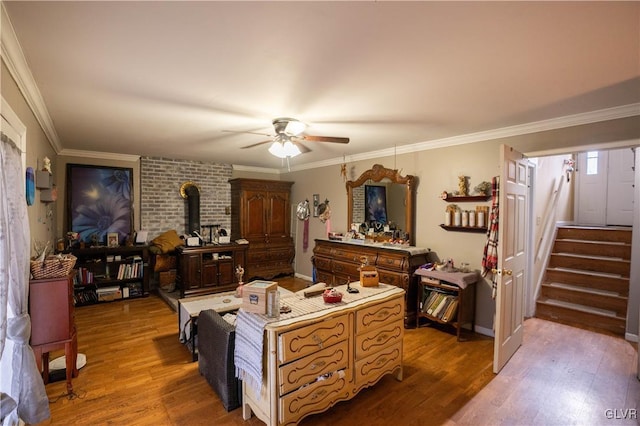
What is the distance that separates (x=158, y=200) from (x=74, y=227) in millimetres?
1277

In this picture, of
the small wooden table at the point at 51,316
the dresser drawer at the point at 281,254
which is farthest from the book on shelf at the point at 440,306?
the small wooden table at the point at 51,316

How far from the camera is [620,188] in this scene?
18.7ft

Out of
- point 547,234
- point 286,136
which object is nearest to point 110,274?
point 286,136

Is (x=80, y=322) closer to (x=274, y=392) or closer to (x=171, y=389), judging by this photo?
(x=171, y=389)

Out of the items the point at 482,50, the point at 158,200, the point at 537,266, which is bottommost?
the point at 537,266

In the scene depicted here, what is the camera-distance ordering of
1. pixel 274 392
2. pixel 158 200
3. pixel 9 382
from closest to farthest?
pixel 274 392 → pixel 9 382 → pixel 158 200

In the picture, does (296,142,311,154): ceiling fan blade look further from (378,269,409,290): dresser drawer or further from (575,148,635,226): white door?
(575,148,635,226): white door

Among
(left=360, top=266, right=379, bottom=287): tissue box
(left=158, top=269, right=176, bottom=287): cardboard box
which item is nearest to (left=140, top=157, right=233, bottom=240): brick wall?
(left=158, top=269, right=176, bottom=287): cardboard box

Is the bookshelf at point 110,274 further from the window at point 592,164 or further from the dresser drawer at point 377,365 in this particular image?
the window at point 592,164

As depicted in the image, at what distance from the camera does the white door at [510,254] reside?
8.83 ft

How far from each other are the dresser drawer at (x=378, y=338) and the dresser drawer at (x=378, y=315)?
0.13 feet

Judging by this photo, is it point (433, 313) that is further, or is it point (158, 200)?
point (158, 200)

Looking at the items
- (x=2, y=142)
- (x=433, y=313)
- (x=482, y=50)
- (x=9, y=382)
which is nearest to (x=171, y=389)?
(x=9, y=382)

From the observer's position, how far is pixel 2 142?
1627mm
